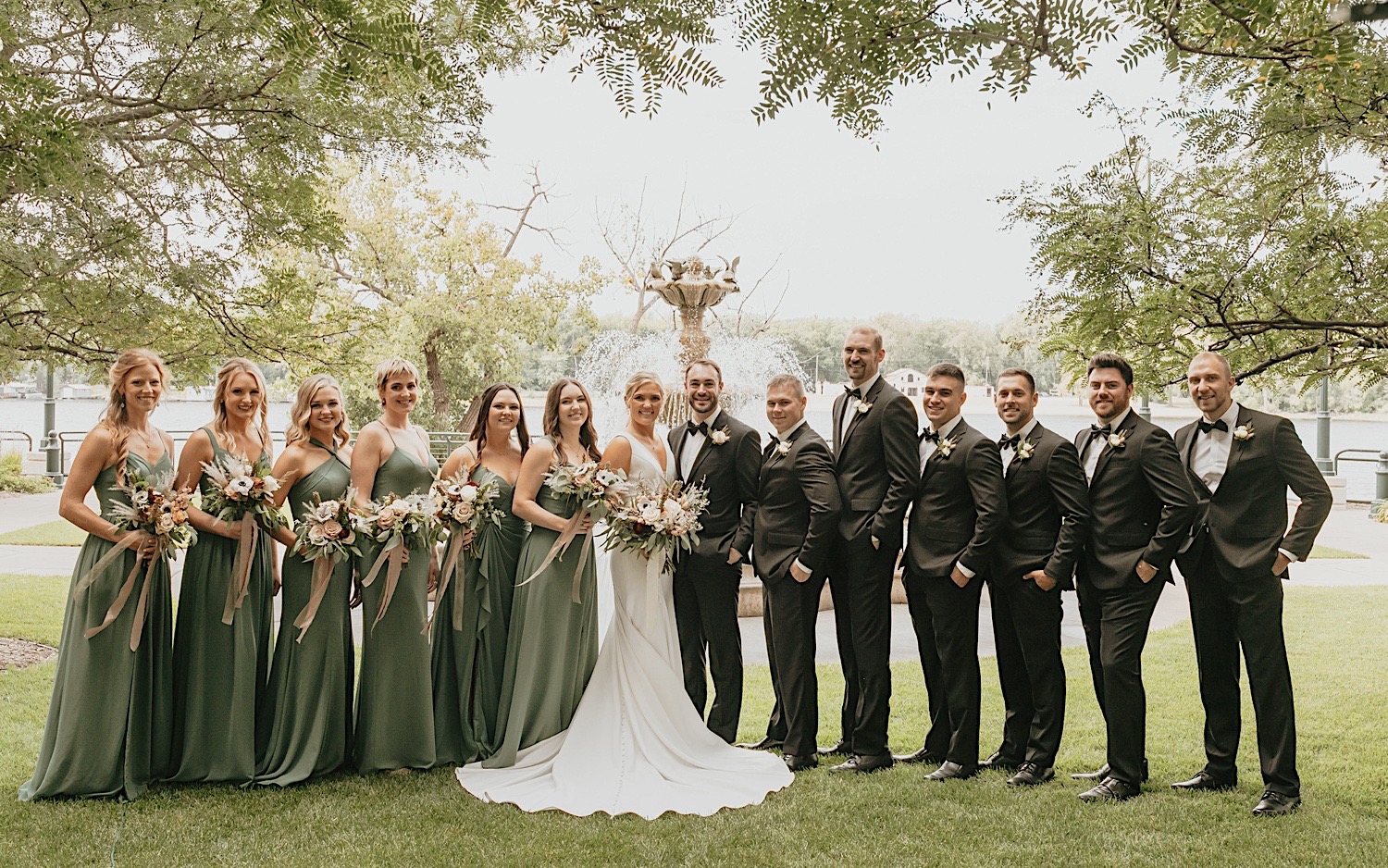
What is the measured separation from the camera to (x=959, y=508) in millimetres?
5664

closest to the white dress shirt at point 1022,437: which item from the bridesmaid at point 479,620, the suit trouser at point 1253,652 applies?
the suit trouser at point 1253,652

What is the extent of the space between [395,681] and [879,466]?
2838mm

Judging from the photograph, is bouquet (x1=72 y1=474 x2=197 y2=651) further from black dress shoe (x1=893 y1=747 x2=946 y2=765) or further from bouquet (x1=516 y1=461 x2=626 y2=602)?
black dress shoe (x1=893 y1=747 x2=946 y2=765)

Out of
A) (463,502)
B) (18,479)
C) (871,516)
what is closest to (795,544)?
(871,516)

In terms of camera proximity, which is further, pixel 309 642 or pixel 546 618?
pixel 546 618

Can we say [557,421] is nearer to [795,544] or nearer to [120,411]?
[795,544]

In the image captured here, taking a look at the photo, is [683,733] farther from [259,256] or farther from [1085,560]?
[259,256]

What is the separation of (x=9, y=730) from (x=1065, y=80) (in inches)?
276

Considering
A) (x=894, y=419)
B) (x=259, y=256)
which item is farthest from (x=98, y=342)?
(x=894, y=419)

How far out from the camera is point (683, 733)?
5824mm

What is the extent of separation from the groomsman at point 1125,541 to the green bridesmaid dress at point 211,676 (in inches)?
168

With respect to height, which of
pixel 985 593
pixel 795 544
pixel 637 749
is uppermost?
pixel 795 544

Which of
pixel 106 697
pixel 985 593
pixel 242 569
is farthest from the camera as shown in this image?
pixel 985 593

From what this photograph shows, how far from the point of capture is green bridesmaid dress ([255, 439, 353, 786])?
5535 millimetres
